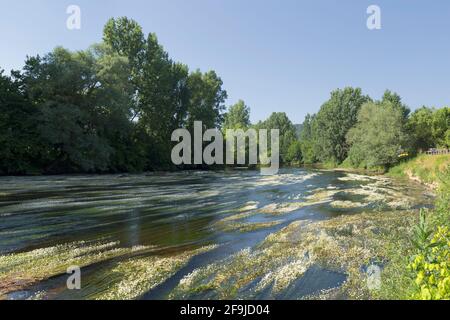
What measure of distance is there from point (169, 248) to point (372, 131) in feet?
156

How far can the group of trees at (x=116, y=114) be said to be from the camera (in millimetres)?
44062

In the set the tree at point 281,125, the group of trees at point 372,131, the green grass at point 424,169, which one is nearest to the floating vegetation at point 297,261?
the green grass at point 424,169

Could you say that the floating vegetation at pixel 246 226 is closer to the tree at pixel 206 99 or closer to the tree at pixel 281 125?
the tree at pixel 206 99

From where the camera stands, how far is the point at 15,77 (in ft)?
152

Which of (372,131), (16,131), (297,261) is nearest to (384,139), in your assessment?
(372,131)

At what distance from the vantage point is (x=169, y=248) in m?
11.6

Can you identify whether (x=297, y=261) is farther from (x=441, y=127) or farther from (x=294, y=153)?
(x=294, y=153)

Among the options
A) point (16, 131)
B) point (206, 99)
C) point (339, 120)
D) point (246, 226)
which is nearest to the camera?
point (246, 226)

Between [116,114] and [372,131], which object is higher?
[116,114]

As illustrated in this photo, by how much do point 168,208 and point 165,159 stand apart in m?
46.4

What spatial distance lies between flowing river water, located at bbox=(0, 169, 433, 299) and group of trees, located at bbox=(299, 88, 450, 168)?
31564mm

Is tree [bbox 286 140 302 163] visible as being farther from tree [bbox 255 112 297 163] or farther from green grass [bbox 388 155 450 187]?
green grass [bbox 388 155 450 187]

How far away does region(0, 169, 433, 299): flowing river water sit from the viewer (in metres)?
8.12
